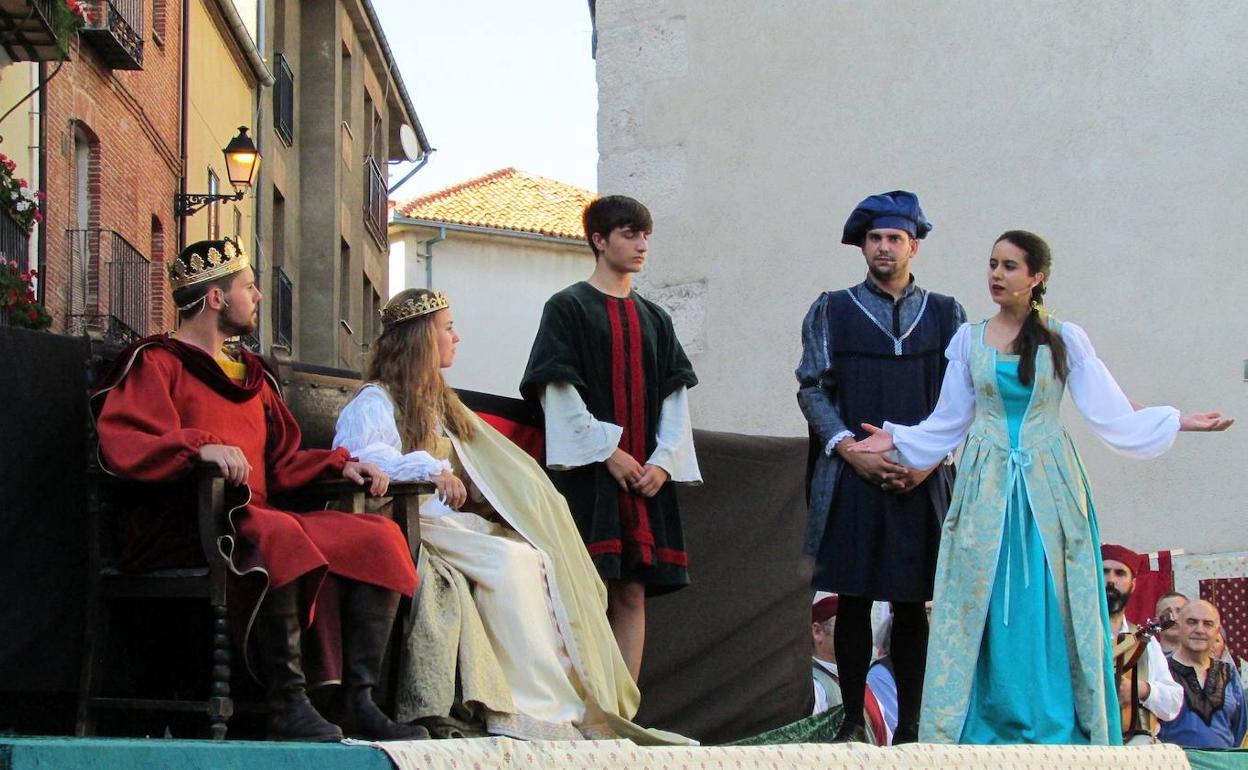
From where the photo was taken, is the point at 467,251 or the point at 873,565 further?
the point at 467,251

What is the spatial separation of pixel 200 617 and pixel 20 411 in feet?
2.18

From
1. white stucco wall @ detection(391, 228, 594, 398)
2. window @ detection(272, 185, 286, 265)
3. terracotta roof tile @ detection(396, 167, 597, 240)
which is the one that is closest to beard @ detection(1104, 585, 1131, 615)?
window @ detection(272, 185, 286, 265)

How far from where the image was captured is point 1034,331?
18.5ft

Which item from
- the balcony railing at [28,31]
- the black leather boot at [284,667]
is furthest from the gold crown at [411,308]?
the balcony railing at [28,31]

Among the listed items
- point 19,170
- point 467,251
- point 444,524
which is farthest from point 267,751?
point 467,251

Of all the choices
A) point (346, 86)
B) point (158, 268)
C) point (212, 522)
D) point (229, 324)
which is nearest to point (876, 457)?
point (229, 324)

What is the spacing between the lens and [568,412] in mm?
5828

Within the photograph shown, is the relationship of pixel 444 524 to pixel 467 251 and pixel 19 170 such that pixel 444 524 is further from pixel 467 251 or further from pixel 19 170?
pixel 467 251

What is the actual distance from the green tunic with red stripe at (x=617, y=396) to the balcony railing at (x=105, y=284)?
9.98m

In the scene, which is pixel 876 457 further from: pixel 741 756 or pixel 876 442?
pixel 741 756

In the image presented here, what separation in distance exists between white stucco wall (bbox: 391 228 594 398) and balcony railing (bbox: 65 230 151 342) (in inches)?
786

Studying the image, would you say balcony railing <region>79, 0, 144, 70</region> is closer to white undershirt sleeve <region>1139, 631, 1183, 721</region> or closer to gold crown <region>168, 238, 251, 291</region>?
gold crown <region>168, 238, 251, 291</region>

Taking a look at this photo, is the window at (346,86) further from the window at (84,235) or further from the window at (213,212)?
the window at (84,235)

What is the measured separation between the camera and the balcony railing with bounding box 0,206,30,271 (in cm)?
1184
